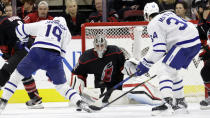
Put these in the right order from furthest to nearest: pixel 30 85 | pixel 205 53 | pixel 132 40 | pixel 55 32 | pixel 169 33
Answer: pixel 132 40
pixel 30 85
pixel 205 53
pixel 55 32
pixel 169 33

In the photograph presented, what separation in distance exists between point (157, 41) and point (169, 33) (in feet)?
0.56

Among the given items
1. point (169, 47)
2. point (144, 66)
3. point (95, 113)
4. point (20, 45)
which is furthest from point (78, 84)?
point (169, 47)

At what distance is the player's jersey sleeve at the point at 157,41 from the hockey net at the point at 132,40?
145 centimetres

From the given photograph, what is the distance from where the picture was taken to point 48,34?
481 centimetres

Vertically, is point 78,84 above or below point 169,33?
below

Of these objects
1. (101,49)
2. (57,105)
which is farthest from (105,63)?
(57,105)

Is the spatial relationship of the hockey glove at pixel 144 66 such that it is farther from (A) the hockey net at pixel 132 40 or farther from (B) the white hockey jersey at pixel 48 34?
(A) the hockey net at pixel 132 40

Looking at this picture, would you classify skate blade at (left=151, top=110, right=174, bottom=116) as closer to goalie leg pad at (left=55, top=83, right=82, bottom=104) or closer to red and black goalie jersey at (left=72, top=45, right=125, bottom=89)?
goalie leg pad at (left=55, top=83, right=82, bottom=104)

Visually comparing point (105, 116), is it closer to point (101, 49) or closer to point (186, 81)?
point (101, 49)

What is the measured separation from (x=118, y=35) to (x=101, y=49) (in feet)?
1.68

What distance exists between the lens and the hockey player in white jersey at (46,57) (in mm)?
4730

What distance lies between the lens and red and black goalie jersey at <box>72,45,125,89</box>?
5.84 meters

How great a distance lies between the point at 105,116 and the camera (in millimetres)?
4637

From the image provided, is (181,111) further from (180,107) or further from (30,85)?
(30,85)
